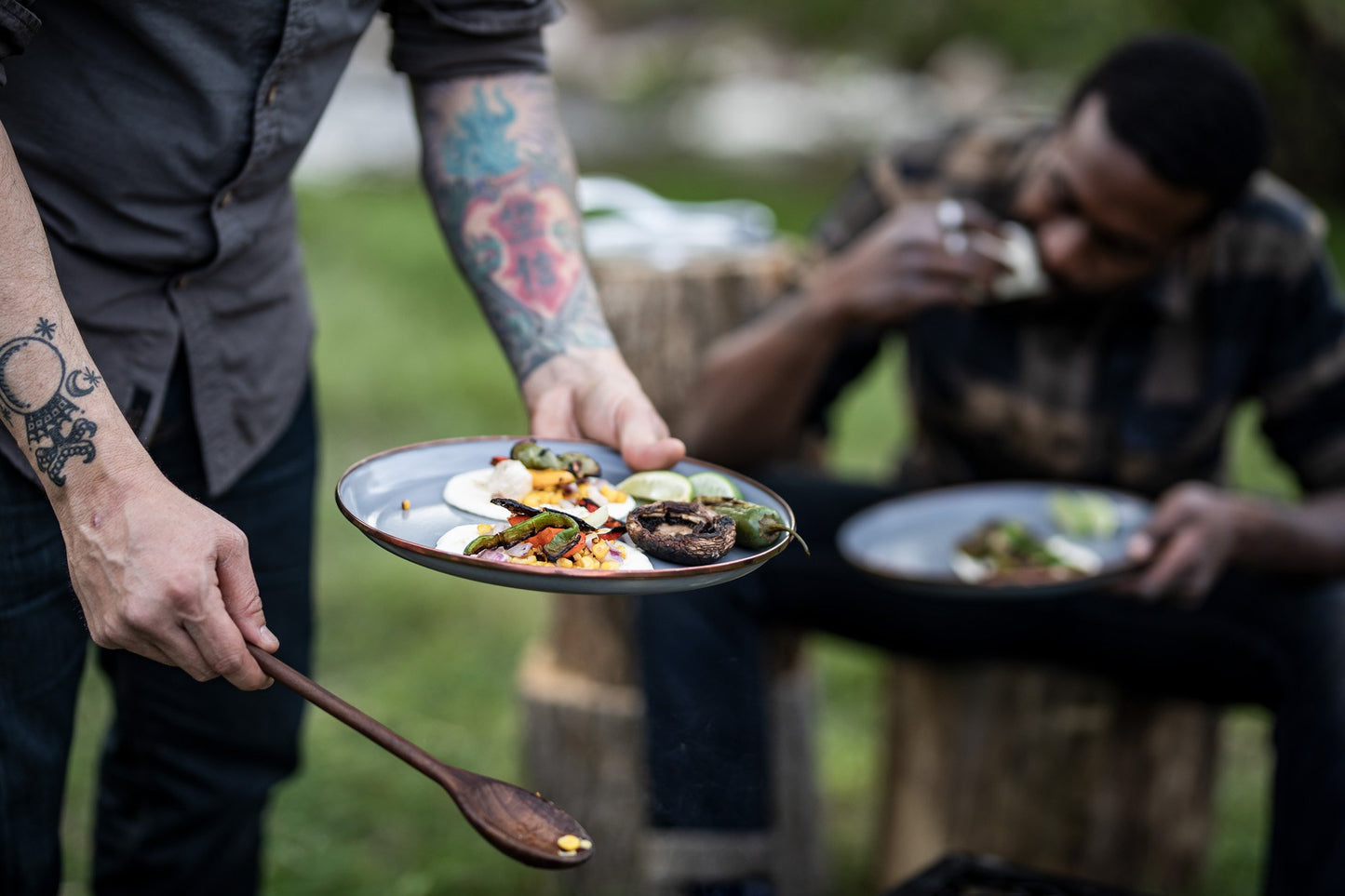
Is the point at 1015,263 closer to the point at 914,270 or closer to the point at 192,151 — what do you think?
the point at 914,270

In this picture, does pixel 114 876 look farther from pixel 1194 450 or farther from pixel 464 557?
pixel 1194 450

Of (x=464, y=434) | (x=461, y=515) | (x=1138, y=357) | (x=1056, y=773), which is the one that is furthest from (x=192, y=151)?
(x=464, y=434)

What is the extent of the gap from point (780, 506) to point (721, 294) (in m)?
1.41

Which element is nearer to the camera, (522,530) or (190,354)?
(522,530)

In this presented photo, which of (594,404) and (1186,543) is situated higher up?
(594,404)

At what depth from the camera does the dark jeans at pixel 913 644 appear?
2314 mm

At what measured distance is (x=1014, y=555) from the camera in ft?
7.65

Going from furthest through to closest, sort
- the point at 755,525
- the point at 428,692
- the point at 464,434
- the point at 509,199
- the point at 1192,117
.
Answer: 1. the point at 464,434
2. the point at 428,692
3. the point at 1192,117
4. the point at 509,199
5. the point at 755,525

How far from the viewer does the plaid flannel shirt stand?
256cm

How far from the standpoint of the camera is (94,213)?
4.57ft

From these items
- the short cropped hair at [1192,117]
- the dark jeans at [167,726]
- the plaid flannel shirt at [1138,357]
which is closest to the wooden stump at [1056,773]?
the plaid flannel shirt at [1138,357]

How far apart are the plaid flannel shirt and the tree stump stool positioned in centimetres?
31

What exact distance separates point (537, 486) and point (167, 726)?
2.57 feet

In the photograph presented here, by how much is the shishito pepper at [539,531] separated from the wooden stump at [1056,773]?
156 centimetres
